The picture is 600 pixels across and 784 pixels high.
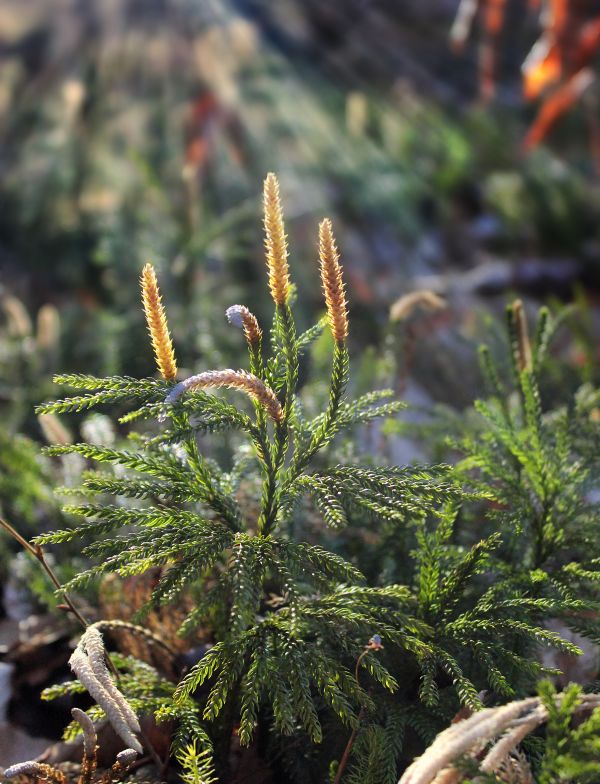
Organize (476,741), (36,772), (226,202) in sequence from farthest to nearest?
(226,202) → (36,772) → (476,741)

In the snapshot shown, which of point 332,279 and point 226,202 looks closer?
point 332,279

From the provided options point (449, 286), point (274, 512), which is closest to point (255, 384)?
point (274, 512)

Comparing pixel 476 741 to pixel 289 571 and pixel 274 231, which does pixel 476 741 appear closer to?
pixel 289 571

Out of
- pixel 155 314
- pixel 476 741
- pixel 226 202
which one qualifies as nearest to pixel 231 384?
pixel 155 314

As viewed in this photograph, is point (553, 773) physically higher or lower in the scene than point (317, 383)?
lower

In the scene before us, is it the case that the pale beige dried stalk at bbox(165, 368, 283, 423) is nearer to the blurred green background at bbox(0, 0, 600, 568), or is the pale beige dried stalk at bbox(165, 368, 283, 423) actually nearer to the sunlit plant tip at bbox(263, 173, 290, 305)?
the sunlit plant tip at bbox(263, 173, 290, 305)

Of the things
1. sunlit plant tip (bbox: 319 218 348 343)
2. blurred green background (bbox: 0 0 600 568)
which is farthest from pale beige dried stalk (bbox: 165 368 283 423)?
blurred green background (bbox: 0 0 600 568)

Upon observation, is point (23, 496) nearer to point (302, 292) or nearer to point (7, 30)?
point (302, 292)

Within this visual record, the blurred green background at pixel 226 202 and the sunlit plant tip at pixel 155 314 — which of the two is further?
the blurred green background at pixel 226 202

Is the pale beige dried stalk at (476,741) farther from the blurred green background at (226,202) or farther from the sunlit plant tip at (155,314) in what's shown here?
the blurred green background at (226,202)

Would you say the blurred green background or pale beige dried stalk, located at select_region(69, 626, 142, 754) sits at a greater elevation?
the blurred green background

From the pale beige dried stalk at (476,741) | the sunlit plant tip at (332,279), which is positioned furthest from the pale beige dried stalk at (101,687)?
the sunlit plant tip at (332,279)
